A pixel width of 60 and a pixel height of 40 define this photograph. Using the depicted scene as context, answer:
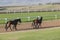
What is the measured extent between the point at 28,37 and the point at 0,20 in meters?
11.4

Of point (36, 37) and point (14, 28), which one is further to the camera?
point (14, 28)

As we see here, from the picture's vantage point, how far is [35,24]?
1736 cm

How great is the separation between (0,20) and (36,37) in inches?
455

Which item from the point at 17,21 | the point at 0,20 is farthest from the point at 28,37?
the point at 0,20

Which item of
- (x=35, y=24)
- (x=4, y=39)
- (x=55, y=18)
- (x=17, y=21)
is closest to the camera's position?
(x=4, y=39)

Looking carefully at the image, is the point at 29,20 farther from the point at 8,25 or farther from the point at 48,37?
the point at 48,37

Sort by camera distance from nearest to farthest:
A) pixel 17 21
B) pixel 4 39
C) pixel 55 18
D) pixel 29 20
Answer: pixel 4 39
pixel 17 21
pixel 29 20
pixel 55 18

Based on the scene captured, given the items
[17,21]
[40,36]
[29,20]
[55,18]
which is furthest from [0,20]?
[40,36]

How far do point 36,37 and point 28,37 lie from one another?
44 centimetres

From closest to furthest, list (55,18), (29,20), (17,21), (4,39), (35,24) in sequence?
(4,39) → (17,21) → (35,24) → (29,20) → (55,18)

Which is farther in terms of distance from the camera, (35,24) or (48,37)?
(35,24)

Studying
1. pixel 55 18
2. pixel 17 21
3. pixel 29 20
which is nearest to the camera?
pixel 17 21

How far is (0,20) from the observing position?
23078 millimetres

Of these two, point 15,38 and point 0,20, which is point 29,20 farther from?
point 15,38
